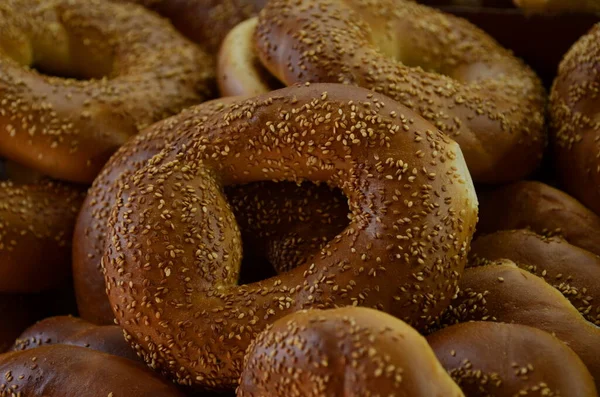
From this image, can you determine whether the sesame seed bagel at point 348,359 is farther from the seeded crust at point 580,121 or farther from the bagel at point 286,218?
the seeded crust at point 580,121

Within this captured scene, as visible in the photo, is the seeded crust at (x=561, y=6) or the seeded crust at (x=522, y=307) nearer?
the seeded crust at (x=522, y=307)

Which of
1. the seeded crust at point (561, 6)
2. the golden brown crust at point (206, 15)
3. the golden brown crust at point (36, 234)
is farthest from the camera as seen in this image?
the golden brown crust at point (206, 15)

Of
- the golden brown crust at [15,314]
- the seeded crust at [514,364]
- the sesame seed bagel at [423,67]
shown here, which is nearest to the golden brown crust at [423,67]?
the sesame seed bagel at [423,67]

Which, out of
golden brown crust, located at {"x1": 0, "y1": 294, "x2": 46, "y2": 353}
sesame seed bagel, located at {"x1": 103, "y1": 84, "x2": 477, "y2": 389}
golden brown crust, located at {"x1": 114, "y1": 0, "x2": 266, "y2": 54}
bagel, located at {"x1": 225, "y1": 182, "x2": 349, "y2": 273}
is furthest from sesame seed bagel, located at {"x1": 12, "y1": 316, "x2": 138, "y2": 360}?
golden brown crust, located at {"x1": 114, "y1": 0, "x2": 266, "y2": 54}

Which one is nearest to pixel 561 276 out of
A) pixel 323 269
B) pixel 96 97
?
pixel 323 269

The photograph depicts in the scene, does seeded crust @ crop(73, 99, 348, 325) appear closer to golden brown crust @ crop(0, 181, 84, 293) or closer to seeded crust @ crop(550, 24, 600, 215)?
golden brown crust @ crop(0, 181, 84, 293)

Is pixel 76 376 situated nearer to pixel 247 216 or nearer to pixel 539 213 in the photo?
pixel 247 216
